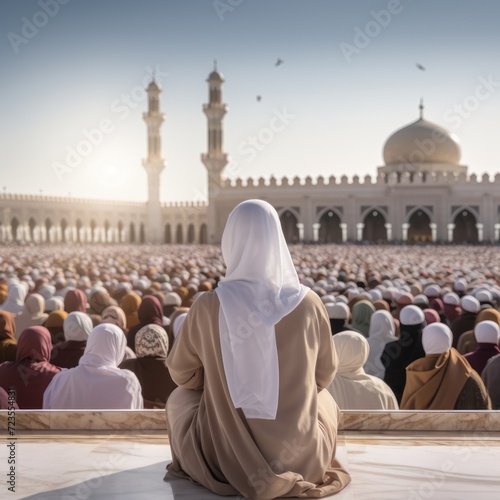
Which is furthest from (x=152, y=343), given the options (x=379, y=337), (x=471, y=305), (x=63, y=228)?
(x=63, y=228)

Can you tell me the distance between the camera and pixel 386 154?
4838 cm

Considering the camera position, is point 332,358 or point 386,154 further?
point 386,154

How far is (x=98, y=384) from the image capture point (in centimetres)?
373

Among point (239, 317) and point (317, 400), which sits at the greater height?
point (239, 317)

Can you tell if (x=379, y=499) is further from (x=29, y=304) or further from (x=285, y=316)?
(x=29, y=304)

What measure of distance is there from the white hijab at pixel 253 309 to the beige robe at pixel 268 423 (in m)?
0.04

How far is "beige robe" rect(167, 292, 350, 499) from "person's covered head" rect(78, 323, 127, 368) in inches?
44.6

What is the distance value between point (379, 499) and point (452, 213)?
136ft

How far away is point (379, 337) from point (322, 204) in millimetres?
39170

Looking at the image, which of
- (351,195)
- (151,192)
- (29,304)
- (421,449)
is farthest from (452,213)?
(421,449)

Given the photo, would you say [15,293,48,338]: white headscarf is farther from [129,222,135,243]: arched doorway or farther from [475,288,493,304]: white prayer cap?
[129,222,135,243]: arched doorway

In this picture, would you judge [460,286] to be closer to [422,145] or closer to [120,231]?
[422,145]

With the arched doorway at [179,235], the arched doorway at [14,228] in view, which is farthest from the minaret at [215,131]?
the arched doorway at [14,228]

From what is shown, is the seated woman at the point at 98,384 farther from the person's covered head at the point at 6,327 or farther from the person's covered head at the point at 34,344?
the person's covered head at the point at 6,327
